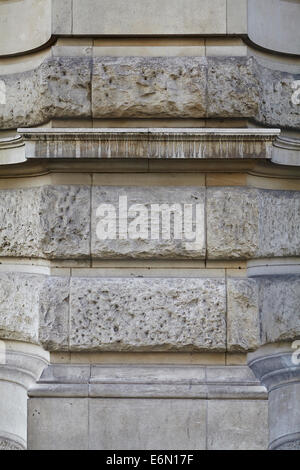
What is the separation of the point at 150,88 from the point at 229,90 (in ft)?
2.01

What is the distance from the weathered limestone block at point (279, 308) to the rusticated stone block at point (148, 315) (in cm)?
45

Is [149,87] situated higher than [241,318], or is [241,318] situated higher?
[149,87]

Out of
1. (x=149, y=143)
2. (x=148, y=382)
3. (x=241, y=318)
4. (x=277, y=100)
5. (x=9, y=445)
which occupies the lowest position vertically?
(x=9, y=445)

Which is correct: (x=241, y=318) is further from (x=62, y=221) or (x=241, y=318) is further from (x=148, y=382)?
(x=62, y=221)

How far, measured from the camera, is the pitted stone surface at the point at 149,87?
514cm

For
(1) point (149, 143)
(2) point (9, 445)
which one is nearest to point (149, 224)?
(1) point (149, 143)

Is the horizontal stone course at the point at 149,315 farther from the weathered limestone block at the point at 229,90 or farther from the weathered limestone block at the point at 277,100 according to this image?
the weathered limestone block at the point at 277,100

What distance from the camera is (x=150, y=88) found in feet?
16.9

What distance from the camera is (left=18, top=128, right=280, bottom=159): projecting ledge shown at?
4.94 meters

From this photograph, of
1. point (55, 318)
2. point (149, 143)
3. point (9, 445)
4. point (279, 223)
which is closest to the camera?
point (149, 143)

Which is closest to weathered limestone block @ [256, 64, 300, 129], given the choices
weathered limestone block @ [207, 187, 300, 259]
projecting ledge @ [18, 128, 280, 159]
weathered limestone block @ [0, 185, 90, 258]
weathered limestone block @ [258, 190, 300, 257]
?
projecting ledge @ [18, 128, 280, 159]

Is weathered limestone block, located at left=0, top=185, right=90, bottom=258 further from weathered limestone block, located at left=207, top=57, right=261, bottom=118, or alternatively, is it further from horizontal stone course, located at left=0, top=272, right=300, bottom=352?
weathered limestone block, located at left=207, top=57, right=261, bottom=118

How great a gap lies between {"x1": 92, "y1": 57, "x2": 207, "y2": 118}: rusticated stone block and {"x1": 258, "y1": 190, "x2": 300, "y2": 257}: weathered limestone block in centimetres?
94

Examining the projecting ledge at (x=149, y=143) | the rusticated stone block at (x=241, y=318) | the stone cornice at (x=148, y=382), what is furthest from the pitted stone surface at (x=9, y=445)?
the projecting ledge at (x=149, y=143)
